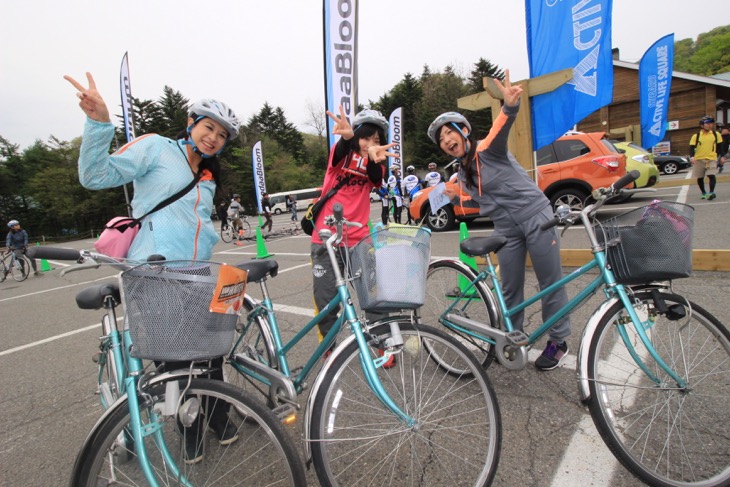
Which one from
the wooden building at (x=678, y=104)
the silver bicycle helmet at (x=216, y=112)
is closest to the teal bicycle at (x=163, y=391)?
the silver bicycle helmet at (x=216, y=112)

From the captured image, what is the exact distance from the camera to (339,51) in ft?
20.2

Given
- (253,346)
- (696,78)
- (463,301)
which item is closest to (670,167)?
(696,78)

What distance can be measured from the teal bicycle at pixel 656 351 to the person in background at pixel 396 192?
10845mm

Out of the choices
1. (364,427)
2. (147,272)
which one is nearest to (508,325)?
(364,427)

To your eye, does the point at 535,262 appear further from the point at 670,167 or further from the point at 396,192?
the point at 670,167

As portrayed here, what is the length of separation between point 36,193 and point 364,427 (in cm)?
4991

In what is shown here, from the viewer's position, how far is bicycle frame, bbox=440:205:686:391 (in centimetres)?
186

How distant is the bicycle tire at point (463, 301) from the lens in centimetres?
277

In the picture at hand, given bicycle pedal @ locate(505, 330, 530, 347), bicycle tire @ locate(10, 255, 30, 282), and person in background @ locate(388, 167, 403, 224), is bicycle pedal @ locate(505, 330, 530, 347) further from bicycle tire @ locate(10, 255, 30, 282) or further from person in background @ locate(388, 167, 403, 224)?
bicycle tire @ locate(10, 255, 30, 282)

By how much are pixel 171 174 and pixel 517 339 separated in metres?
2.27

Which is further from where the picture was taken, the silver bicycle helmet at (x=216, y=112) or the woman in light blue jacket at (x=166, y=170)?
the silver bicycle helmet at (x=216, y=112)

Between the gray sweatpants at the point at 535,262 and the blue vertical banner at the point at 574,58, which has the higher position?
the blue vertical banner at the point at 574,58

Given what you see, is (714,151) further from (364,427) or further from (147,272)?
(147,272)

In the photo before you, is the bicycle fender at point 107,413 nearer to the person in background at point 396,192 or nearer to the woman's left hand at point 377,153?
the woman's left hand at point 377,153
